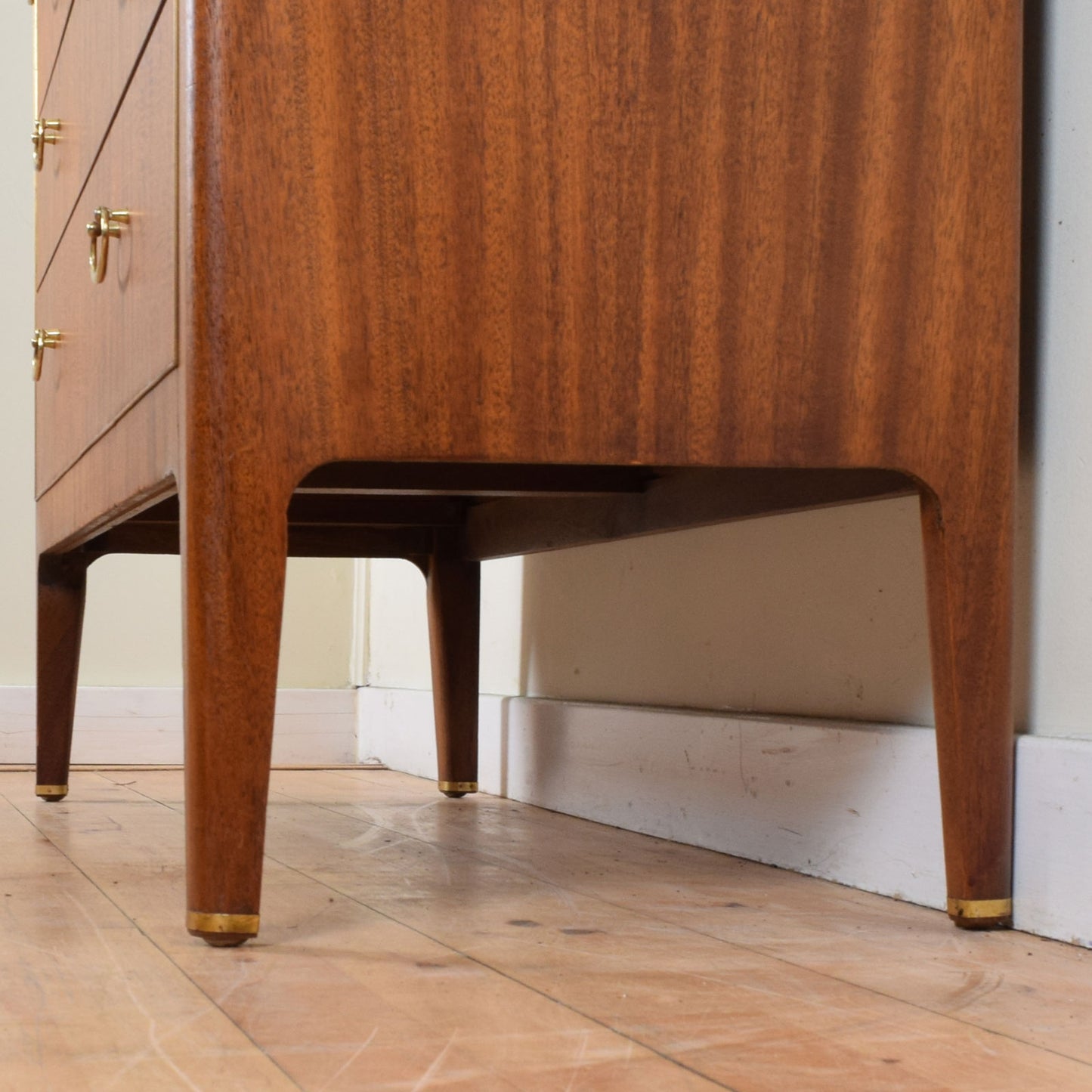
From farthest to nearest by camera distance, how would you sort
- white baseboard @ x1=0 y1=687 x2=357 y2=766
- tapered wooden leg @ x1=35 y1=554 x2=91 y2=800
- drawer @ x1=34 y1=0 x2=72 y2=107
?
1. white baseboard @ x1=0 y1=687 x2=357 y2=766
2. tapered wooden leg @ x1=35 y1=554 x2=91 y2=800
3. drawer @ x1=34 y1=0 x2=72 y2=107

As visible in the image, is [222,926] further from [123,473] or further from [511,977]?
[123,473]

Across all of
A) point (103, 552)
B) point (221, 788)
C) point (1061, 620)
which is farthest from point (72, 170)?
point (1061, 620)

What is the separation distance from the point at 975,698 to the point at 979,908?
0.12 m

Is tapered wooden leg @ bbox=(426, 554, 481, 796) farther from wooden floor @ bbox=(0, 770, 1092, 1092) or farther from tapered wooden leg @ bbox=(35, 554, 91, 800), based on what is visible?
wooden floor @ bbox=(0, 770, 1092, 1092)

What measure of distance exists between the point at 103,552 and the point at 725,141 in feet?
3.25

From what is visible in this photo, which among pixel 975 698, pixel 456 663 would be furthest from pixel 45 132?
pixel 975 698

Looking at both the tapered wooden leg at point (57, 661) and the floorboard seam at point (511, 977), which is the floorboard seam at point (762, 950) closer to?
the floorboard seam at point (511, 977)

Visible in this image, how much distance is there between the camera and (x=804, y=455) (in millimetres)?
860

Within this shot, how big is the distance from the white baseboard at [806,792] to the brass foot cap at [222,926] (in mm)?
423

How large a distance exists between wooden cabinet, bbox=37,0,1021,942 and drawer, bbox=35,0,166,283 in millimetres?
71

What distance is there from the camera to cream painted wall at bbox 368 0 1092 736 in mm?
905

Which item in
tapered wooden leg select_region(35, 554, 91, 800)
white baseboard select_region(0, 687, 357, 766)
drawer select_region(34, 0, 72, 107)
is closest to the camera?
drawer select_region(34, 0, 72, 107)

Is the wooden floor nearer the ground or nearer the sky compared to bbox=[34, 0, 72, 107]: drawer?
nearer the ground

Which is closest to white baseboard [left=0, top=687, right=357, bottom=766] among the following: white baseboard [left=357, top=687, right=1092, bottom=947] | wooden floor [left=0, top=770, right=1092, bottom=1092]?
white baseboard [left=357, top=687, right=1092, bottom=947]
